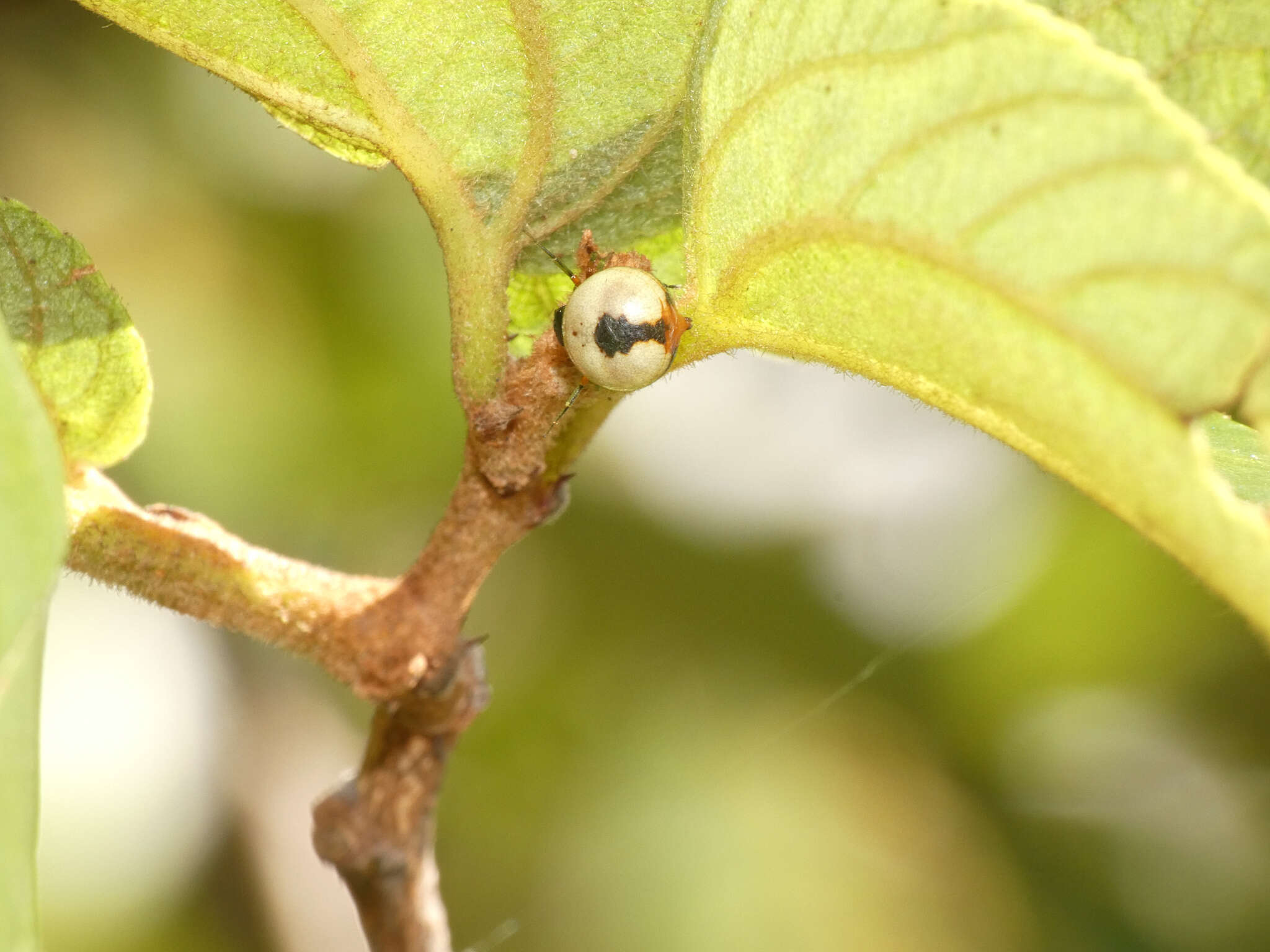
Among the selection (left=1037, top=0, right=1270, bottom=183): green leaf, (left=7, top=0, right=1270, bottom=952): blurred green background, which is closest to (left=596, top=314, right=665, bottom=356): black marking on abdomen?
(left=1037, top=0, right=1270, bottom=183): green leaf

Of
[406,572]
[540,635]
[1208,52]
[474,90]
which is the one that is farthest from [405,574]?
[540,635]

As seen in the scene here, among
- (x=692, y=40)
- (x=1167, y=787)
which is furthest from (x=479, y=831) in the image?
(x=692, y=40)

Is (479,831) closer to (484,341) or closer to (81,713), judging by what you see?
(81,713)

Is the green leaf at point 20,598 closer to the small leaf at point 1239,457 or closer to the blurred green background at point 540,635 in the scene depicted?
the small leaf at point 1239,457

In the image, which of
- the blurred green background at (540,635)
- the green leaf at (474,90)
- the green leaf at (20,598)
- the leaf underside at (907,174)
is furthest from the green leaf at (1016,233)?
the blurred green background at (540,635)

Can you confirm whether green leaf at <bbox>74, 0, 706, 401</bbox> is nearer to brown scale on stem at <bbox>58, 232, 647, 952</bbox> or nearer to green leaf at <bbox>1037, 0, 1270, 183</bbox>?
brown scale on stem at <bbox>58, 232, 647, 952</bbox>

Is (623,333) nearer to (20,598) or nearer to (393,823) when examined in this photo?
(20,598)
